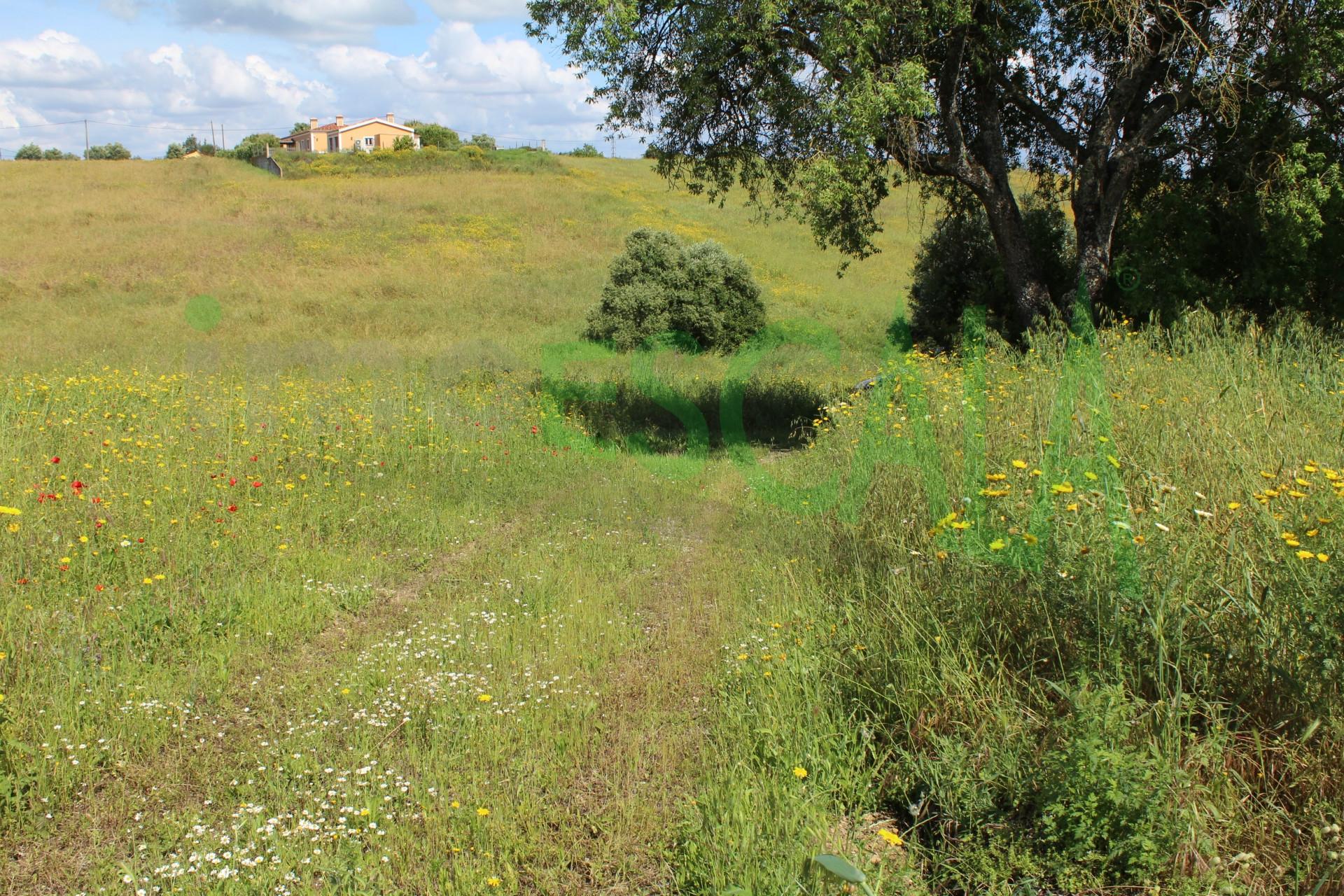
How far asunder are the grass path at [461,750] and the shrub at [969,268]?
1171 centimetres

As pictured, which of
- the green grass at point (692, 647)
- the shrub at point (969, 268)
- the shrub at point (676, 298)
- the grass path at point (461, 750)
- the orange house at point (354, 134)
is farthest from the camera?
the orange house at point (354, 134)

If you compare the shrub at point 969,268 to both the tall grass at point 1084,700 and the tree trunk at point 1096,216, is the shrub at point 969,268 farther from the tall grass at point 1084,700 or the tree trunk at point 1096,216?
the tall grass at point 1084,700

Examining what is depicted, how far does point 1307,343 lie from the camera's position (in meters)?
8.45

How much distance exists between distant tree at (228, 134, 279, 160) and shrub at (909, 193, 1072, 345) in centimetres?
4365

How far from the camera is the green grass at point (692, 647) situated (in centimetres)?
327

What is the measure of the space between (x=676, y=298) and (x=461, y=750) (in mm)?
16876

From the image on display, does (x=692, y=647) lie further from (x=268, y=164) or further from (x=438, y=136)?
(x=438, y=136)

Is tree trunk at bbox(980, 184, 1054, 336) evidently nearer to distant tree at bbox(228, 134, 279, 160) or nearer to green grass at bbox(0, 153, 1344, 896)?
green grass at bbox(0, 153, 1344, 896)

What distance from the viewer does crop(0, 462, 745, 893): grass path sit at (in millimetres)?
3438

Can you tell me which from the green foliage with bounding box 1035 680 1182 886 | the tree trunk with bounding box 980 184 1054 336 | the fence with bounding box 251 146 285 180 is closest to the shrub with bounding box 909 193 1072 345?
the tree trunk with bounding box 980 184 1054 336

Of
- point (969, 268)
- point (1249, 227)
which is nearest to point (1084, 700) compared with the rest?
point (1249, 227)

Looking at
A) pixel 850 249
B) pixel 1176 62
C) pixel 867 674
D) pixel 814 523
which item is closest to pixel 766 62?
pixel 850 249

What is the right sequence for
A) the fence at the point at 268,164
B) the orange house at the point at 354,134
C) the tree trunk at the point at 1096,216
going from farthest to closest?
the orange house at the point at 354,134
the fence at the point at 268,164
the tree trunk at the point at 1096,216

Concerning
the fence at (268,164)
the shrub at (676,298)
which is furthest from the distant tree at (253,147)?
the shrub at (676,298)
